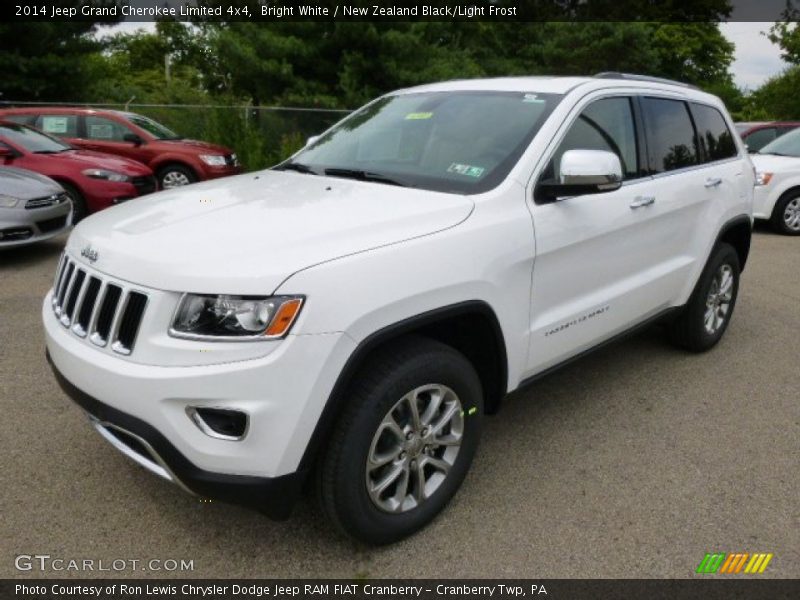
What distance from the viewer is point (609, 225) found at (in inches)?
134

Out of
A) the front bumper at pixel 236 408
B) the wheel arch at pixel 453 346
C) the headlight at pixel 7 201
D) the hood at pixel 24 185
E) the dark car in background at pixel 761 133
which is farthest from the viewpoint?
the dark car in background at pixel 761 133

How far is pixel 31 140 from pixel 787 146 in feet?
34.9

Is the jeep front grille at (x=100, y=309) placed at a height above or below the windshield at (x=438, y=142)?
below

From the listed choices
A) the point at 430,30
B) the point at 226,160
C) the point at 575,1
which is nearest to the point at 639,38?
the point at 575,1

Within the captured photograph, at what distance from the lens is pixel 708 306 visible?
4.73 metres

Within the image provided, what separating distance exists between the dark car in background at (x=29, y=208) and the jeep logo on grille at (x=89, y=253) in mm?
4909

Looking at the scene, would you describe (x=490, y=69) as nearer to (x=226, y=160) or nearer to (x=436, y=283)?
(x=226, y=160)

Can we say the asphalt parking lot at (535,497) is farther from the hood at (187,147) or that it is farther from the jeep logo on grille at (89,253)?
the hood at (187,147)

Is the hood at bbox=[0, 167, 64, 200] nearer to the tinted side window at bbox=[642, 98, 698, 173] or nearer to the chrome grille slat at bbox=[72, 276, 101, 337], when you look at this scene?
the chrome grille slat at bbox=[72, 276, 101, 337]

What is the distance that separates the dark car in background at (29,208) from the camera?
22.5 ft

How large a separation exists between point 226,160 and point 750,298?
28.7ft

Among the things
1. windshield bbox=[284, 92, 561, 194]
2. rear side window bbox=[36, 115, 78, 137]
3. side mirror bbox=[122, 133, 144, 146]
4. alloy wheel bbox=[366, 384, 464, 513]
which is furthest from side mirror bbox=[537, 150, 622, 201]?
rear side window bbox=[36, 115, 78, 137]

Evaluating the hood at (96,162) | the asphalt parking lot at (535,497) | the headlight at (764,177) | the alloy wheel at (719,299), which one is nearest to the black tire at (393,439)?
the asphalt parking lot at (535,497)

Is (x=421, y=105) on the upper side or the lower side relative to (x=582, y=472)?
upper
